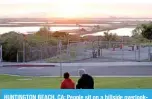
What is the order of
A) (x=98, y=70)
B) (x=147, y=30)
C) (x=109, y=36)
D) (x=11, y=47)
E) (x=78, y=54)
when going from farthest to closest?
1. (x=109, y=36)
2. (x=78, y=54)
3. (x=11, y=47)
4. (x=147, y=30)
5. (x=98, y=70)

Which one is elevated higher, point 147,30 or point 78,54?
point 147,30

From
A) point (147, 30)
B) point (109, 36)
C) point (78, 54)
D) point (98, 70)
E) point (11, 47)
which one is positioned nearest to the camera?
point (98, 70)

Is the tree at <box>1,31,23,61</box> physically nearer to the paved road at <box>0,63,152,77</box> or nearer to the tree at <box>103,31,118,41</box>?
the paved road at <box>0,63,152,77</box>

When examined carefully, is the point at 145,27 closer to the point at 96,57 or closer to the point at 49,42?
the point at 96,57

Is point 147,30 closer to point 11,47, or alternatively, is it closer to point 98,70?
point 11,47

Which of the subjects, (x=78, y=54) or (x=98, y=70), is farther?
(x=78, y=54)

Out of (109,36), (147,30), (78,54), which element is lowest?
(78,54)

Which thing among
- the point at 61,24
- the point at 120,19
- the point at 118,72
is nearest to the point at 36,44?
the point at 118,72

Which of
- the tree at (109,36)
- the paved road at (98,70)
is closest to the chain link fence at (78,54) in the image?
the paved road at (98,70)

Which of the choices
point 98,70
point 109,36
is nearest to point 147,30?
point 98,70

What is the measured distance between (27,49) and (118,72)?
1642 cm

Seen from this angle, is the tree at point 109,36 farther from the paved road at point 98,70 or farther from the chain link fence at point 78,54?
the paved road at point 98,70

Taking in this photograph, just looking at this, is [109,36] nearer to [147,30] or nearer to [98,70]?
Answer: [147,30]

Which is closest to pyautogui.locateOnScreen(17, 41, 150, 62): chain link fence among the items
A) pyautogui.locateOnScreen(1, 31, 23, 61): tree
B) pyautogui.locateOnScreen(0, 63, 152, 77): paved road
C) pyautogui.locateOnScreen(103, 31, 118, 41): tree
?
pyautogui.locateOnScreen(1, 31, 23, 61): tree
